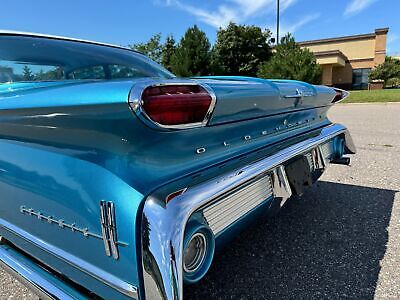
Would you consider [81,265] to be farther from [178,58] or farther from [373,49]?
[373,49]

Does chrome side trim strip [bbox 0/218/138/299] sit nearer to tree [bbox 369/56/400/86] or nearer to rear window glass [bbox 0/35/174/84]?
rear window glass [bbox 0/35/174/84]

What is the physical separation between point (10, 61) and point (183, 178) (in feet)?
5.03

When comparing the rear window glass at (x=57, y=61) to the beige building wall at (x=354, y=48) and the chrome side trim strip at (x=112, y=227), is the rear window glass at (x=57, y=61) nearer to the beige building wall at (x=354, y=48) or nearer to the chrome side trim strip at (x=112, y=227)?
the chrome side trim strip at (x=112, y=227)

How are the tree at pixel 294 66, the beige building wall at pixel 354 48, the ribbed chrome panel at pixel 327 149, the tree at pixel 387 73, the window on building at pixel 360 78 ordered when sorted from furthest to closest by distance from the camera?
the window on building at pixel 360 78 < the beige building wall at pixel 354 48 < the tree at pixel 387 73 < the tree at pixel 294 66 < the ribbed chrome panel at pixel 327 149

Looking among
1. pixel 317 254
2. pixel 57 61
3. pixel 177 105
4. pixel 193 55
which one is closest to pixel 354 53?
pixel 193 55

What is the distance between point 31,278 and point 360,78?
4255cm

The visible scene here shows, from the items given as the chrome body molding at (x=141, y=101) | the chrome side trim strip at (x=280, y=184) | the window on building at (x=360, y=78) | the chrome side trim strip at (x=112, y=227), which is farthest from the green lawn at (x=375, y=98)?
the chrome side trim strip at (x=112, y=227)

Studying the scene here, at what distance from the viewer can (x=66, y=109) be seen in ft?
3.88

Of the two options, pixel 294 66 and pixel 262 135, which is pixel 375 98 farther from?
pixel 262 135

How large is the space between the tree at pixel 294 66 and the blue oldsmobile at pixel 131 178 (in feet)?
65.3

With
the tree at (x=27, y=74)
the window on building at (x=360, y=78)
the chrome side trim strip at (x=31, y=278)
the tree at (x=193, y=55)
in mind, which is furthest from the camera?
the window on building at (x=360, y=78)

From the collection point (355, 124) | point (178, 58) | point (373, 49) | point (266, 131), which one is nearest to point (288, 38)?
point (178, 58)

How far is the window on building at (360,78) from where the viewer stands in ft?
122

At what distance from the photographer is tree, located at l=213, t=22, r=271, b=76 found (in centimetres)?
3097
